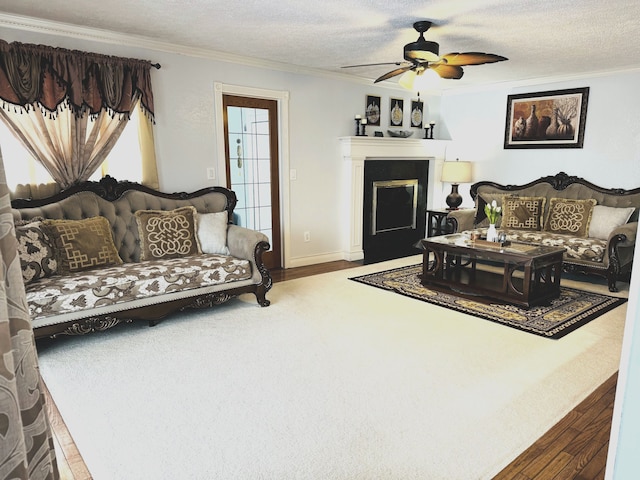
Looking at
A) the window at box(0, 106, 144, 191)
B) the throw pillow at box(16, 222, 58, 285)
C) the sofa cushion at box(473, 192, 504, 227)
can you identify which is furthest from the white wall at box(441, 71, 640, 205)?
the throw pillow at box(16, 222, 58, 285)

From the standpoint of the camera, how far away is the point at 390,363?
9.61ft

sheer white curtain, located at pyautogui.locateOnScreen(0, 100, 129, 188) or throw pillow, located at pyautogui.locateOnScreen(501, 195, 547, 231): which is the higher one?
sheer white curtain, located at pyautogui.locateOnScreen(0, 100, 129, 188)

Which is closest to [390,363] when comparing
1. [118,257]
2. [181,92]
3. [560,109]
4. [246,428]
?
[246,428]

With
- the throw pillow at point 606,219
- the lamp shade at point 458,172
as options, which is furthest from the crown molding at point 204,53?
the throw pillow at point 606,219

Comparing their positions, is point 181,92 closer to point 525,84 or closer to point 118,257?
point 118,257

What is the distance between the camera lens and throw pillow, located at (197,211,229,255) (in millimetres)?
4184

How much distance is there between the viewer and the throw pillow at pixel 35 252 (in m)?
3.17

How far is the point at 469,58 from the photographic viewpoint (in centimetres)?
351

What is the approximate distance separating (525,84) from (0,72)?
18.5ft

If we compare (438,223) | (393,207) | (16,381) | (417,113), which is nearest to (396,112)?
(417,113)

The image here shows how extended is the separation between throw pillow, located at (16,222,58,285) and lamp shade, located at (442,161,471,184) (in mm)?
4980

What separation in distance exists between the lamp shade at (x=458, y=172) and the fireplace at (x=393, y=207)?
17.0 inches

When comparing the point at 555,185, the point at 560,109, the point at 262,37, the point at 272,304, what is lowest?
the point at 272,304

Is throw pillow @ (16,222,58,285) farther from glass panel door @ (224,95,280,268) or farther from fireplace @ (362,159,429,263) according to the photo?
fireplace @ (362,159,429,263)
